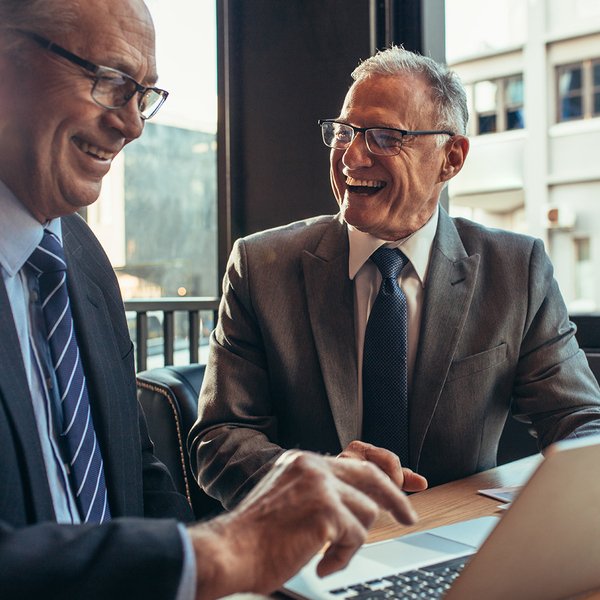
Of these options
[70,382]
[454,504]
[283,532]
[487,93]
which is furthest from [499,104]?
[283,532]

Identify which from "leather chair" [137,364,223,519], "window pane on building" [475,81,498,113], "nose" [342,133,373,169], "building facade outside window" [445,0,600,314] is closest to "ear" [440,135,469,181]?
"nose" [342,133,373,169]

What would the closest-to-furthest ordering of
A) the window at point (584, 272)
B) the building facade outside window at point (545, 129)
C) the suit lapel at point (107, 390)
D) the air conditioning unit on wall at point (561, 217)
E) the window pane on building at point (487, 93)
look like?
1. the suit lapel at point (107, 390)
2. the window at point (584, 272)
3. the building facade outside window at point (545, 129)
4. the air conditioning unit on wall at point (561, 217)
5. the window pane on building at point (487, 93)

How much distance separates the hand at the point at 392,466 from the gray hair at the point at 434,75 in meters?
0.95

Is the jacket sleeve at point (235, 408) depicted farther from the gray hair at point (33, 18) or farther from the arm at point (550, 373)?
the gray hair at point (33, 18)

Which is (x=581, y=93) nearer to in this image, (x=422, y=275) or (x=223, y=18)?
(x=223, y=18)

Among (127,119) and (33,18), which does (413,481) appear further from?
(33,18)

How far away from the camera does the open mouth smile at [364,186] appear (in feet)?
5.11

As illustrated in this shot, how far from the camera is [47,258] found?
0.95m

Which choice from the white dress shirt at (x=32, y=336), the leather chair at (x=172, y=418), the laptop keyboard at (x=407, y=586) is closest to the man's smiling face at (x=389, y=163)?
the leather chair at (x=172, y=418)

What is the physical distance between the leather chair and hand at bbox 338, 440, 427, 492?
0.53 meters

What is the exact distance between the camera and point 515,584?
2.02 ft

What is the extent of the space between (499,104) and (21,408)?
38.4 ft

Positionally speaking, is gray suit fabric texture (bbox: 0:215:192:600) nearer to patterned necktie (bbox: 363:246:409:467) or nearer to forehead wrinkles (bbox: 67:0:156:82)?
forehead wrinkles (bbox: 67:0:156:82)

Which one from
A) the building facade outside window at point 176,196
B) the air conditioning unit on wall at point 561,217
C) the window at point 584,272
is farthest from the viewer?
the air conditioning unit on wall at point 561,217
